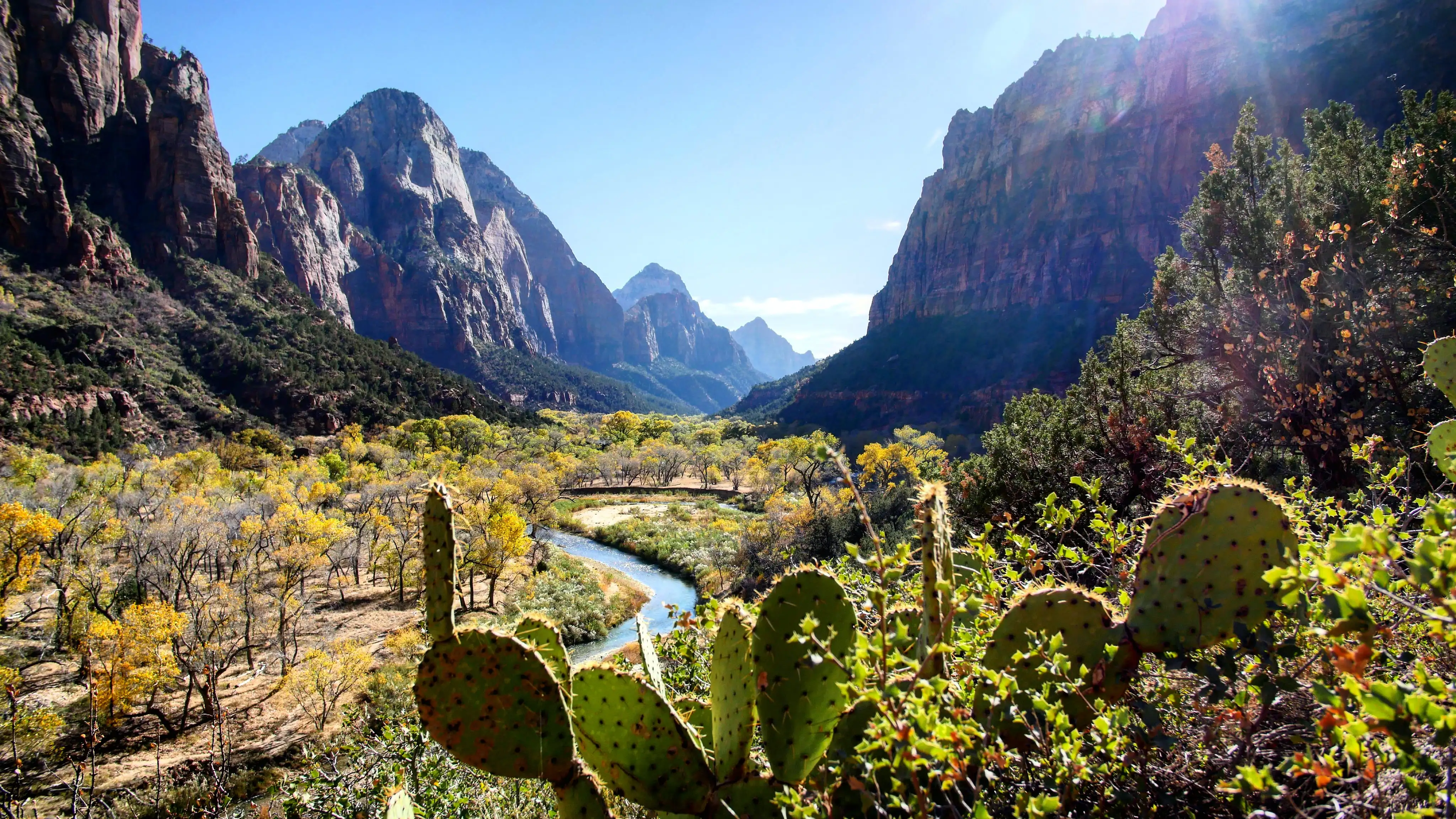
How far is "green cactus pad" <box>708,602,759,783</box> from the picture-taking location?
182 centimetres

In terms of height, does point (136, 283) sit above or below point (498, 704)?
above

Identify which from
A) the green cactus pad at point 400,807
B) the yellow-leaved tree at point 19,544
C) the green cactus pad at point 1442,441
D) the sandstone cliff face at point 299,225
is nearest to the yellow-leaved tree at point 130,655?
the yellow-leaved tree at point 19,544

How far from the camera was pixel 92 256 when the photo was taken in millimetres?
46344

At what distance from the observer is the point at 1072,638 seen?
1.83 m

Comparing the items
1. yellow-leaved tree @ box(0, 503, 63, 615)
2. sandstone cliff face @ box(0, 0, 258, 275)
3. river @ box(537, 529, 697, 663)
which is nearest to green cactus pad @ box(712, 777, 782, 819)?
river @ box(537, 529, 697, 663)

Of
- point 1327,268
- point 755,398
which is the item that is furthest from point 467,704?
point 755,398

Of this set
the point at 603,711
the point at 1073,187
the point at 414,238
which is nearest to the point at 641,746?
the point at 603,711

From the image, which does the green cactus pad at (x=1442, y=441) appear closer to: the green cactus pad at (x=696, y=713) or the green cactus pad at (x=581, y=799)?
the green cactus pad at (x=696, y=713)

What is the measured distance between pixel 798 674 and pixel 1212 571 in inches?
49.2

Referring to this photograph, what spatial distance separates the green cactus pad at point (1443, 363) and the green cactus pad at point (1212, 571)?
238cm

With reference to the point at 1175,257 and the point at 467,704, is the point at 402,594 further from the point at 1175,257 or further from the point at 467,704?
the point at 1175,257

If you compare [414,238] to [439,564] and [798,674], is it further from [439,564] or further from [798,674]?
[798,674]

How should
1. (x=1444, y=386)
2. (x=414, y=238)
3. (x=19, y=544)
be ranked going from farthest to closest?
(x=414, y=238), (x=19, y=544), (x=1444, y=386)

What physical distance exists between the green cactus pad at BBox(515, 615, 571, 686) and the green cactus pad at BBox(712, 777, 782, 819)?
0.63m
